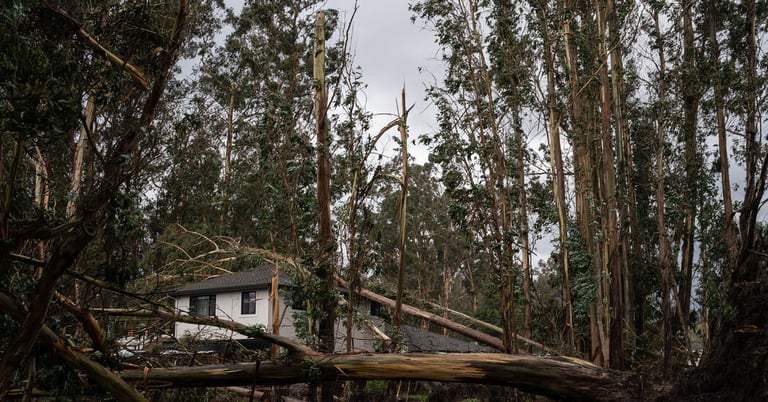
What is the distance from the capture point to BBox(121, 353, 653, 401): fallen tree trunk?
17.4ft

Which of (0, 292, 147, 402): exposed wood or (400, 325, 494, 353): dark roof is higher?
(0, 292, 147, 402): exposed wood

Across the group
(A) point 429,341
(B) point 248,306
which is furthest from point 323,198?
(B) point 248,306

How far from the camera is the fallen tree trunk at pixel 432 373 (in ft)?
17.4

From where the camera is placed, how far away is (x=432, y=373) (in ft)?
18.6

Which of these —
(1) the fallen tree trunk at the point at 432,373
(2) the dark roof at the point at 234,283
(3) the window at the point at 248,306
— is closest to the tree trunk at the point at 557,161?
(1) the fallen tree trunk at the point at 432,373

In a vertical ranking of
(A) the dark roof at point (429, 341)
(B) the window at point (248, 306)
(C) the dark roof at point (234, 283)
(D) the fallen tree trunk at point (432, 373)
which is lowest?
(A) the dark roof at point (429, 341)

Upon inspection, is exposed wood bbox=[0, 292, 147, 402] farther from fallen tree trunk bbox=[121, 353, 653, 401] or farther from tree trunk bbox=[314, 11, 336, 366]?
tree trunk bbox=[314, 11, 336, 366]

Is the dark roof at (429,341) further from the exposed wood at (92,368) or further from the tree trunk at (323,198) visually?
the exposed wood at (92,368)

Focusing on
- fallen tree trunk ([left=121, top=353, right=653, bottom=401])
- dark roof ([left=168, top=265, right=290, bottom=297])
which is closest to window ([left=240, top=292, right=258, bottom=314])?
dark roof ([left=168, top=265, right=290, bottom=297])

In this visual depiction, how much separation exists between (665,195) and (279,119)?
35.9 ft

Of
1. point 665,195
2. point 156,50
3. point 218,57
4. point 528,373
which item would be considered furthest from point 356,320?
point 218,57

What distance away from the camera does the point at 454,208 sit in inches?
380

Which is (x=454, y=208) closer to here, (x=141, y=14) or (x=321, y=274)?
(x=321, y=274)

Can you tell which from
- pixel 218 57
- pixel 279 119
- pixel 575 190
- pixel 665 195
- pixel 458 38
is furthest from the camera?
pixel 218 57
